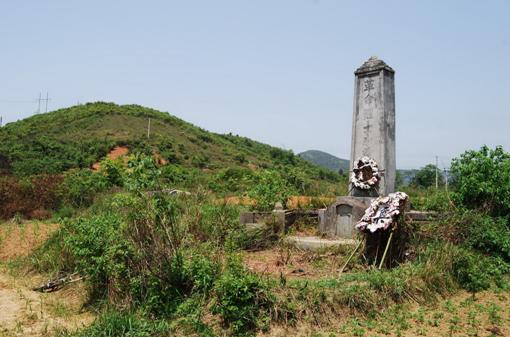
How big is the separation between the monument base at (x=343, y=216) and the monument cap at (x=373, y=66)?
2682 mm

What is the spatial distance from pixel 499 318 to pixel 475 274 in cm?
124

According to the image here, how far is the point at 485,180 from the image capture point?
27.0ft

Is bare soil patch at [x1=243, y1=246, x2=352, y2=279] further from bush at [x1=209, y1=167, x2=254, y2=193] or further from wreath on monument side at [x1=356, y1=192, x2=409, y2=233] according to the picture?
bush at [x1=209, y1=167, x2=254, y2=193]

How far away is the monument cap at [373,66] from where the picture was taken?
31.9ft

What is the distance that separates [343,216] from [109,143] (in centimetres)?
2733

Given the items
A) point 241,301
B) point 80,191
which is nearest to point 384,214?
point 241,301

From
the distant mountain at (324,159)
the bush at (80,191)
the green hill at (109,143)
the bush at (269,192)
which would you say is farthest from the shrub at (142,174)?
the distant mountain at (324,159)

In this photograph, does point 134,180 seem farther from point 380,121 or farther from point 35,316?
point 380,121

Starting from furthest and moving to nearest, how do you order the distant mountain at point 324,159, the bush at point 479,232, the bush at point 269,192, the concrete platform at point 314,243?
the distant mountain at point 324,159 → the bush at point 269,192 → the concrete platform at point 314,243 → the bush at point 479,232

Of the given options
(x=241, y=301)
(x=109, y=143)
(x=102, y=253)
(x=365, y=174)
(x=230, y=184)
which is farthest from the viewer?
(x=109, y=143)

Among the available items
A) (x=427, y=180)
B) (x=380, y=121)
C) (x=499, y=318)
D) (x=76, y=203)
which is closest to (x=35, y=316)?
(x=499, y=318)

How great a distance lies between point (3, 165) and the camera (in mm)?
25469

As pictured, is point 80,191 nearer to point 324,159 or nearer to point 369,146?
point 369,146

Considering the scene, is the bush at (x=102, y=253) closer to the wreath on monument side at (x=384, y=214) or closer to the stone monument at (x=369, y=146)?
the wreath on monument side at (x=384, y=214)
